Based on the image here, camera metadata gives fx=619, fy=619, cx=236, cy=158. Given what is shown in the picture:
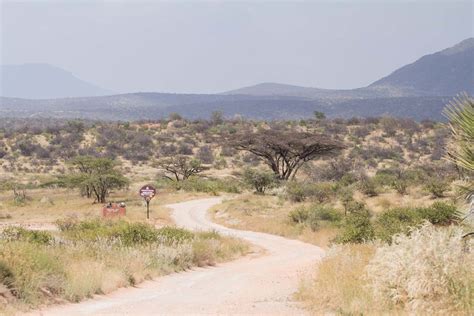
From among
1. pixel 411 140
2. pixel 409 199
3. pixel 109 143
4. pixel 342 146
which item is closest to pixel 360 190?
pixel 409 199

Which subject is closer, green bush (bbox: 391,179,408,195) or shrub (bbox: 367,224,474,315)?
shrub (bbox: 367,224,474,315)

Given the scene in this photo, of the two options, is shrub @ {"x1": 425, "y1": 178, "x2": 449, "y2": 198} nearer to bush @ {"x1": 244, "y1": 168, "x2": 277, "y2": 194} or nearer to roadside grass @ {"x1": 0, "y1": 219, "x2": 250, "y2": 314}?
bush @ {"x1": 244, "y1": 168, "x2": 277, "y2": 194}

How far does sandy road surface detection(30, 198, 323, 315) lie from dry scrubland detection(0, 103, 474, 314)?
55cm

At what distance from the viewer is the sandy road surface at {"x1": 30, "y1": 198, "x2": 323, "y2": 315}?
1070 centimetres

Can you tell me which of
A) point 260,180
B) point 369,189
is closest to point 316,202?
point 369,189

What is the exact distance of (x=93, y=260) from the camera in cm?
1462

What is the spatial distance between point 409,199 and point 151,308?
26449mm

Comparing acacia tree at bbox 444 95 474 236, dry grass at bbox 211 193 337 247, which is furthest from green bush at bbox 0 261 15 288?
dry grass at bbox 211 193 337 247

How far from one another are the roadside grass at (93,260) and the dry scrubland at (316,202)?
7 centimetres

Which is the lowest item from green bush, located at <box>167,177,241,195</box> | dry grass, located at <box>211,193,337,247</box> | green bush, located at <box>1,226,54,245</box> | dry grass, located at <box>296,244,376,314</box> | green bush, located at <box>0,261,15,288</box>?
green bush, located at <box>167,177,241,195</box>

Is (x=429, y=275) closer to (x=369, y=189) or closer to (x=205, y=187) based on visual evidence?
(x=369, y=189)

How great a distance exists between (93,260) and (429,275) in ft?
27.7

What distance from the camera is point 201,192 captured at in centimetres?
5078

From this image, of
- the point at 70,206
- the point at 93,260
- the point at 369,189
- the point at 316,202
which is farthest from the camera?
the point at 70,206
